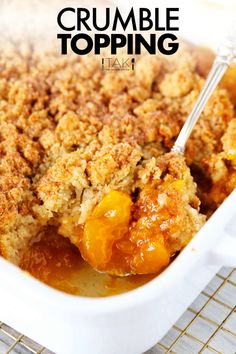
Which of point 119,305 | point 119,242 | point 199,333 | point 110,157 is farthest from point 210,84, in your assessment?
point 119,305

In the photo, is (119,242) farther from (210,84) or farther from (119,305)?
(210,84)

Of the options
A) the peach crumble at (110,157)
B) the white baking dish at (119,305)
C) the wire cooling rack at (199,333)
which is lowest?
the wire cooling rack at (199,333)

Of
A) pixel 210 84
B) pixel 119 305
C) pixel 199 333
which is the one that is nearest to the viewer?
pixel 119 305

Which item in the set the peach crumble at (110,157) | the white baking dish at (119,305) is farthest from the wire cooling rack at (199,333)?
the peach crumble at (110,157)

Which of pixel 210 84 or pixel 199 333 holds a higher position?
pixel 210 84

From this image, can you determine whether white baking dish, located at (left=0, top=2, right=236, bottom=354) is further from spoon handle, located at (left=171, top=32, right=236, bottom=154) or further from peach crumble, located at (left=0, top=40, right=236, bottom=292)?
spoon handle, located at (left=171, top=32, right=236, bottom=154)

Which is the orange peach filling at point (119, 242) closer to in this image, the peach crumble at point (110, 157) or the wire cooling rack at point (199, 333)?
the peach crumble at point (110, 157)
